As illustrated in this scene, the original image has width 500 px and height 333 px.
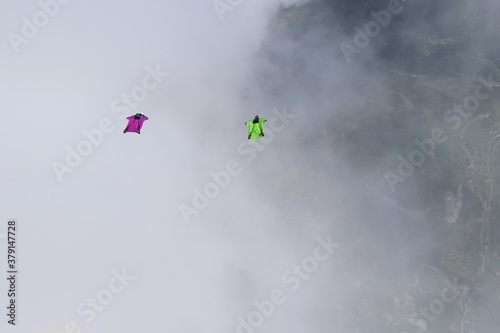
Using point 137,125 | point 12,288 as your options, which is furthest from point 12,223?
point 137,125

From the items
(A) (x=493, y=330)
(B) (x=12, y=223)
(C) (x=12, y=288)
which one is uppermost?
(B) (x=12, y=223)

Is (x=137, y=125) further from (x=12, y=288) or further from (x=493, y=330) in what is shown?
(x=493, y=330)

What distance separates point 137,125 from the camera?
10825 centimetres

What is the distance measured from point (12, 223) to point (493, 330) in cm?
21060

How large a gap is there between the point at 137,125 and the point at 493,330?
194 meters

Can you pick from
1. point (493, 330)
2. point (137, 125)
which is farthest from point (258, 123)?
point (493, 330)

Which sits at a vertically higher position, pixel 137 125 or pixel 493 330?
pixel 137 125

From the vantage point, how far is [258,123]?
112438 millimetres

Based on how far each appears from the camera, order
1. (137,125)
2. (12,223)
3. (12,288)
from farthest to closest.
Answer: (12,288), (12,223), (137,125)

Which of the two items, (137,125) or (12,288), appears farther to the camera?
(12,288)

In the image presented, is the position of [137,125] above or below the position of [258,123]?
above

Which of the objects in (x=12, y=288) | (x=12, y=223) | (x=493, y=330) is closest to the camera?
(x=12, y=223)

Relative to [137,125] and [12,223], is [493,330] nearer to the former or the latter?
[137,125]

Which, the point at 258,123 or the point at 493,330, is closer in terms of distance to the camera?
the point at 258,123
